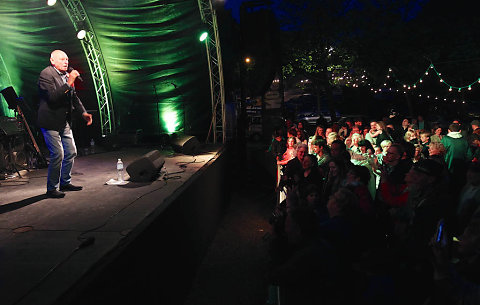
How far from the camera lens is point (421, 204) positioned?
2533 millimetres

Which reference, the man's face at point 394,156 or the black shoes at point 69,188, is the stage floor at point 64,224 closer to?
the black shoes at point 69,188

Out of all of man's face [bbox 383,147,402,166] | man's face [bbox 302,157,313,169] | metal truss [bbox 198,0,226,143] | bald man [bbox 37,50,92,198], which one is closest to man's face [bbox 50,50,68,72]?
bald man [bbox 37,50,92,198]

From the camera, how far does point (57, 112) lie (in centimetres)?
388

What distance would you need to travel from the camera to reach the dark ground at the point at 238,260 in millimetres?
4090

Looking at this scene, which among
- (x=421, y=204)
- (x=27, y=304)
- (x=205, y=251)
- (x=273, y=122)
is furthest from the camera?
(x=273, y=122)

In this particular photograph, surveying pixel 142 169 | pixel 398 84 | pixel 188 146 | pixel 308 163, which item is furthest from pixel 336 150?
pixel 398 84

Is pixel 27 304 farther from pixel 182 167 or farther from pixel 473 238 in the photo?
pixel 182 167

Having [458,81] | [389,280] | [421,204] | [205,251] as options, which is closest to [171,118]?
[205,251]

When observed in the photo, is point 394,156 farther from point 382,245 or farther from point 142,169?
point 142,169

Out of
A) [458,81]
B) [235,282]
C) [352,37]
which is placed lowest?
[235,282]

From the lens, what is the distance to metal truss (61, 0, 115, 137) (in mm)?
8141

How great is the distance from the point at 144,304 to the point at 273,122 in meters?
13.5

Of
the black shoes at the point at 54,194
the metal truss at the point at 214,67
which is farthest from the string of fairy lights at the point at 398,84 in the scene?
the black shoes at the point at 54,194

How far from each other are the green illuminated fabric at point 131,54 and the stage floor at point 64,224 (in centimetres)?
445
